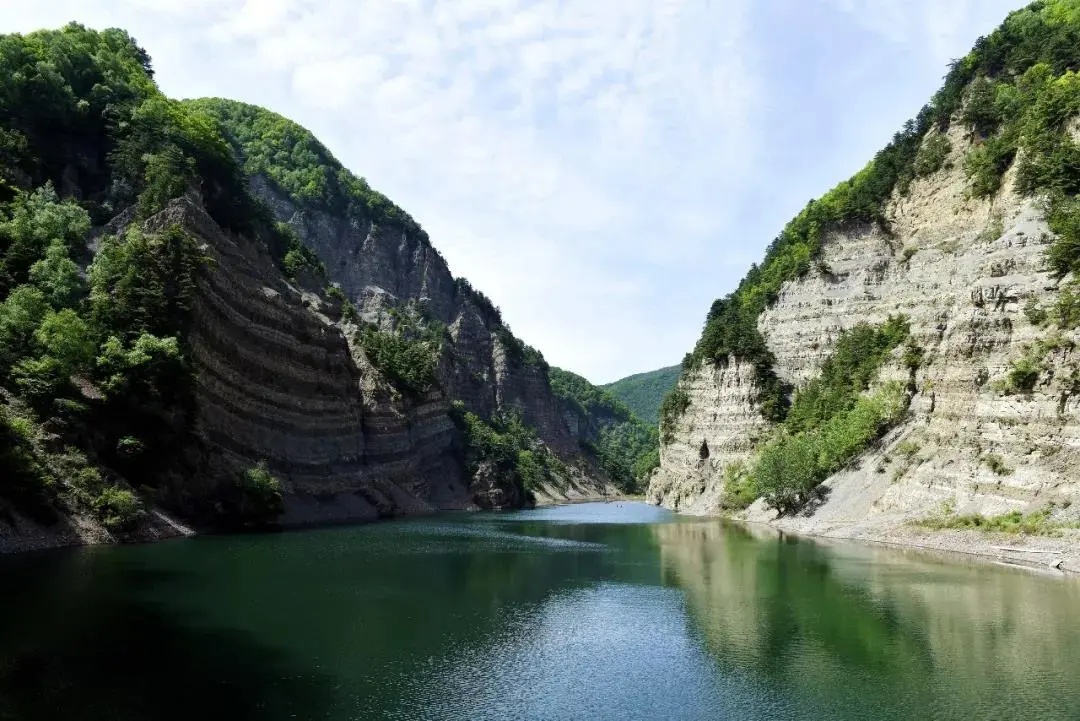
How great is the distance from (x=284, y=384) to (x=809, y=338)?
5070 centimetres

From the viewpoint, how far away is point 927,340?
5697cm

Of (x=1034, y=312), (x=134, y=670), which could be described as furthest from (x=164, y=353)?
(x=1034, y=312)

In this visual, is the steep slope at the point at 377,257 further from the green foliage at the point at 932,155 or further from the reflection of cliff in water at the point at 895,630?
the reflection of cliff in water at the point at 895,630

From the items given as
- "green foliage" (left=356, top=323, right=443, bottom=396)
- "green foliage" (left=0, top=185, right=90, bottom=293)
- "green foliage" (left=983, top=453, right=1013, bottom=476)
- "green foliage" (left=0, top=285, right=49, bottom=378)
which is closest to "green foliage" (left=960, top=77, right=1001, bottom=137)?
"green foliage" (left=983, top=453, right=1013, bottom=476)

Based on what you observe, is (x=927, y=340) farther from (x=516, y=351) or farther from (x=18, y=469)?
(x=516, y=351)

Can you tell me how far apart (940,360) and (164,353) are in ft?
162

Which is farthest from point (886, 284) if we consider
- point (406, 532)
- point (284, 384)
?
point (284, 384)

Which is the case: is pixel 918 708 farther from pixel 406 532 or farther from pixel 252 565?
pixel 406 532

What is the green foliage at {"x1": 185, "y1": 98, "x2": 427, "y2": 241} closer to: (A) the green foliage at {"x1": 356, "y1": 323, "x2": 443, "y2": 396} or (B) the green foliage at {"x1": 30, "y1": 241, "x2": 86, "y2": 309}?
(A) the green foliage at {"x1": 356, "y1": 323, "x2": 443, "y2": 396}

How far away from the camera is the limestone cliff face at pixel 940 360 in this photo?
41469mm

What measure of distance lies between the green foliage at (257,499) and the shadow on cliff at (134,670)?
103 ft

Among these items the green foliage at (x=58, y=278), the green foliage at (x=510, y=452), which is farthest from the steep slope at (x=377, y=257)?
the green foliage at (x=58, y=278)

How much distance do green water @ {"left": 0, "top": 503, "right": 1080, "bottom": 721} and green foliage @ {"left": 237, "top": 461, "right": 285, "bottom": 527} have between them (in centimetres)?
1619

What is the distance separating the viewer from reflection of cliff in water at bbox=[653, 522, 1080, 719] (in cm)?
1791
